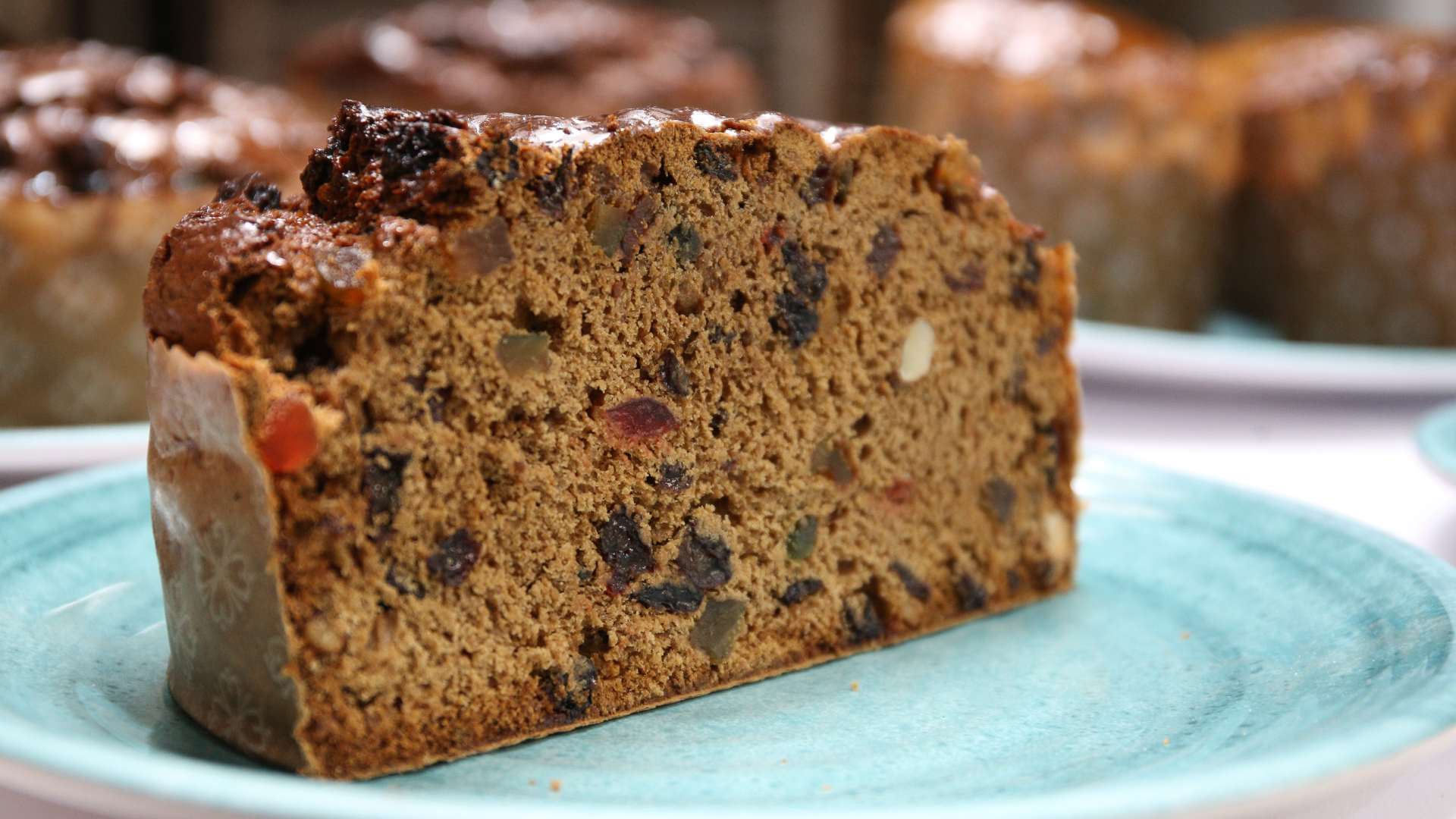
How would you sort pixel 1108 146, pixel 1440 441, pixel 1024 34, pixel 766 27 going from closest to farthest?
pixel 1440 441 < pixel 1108 146 < pixel 1024 34 < pixel 766 27

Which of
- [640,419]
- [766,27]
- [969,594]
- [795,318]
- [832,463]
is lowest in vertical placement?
[969,594]

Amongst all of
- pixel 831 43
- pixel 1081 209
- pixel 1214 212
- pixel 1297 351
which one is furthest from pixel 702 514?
pixel 831 43

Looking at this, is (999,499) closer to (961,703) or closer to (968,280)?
(968,280)

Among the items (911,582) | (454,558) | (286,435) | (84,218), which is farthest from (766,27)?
(286,435)

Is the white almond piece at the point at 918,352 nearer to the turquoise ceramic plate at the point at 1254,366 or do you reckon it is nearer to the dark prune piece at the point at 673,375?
the dark prune piece at the point at 673,375

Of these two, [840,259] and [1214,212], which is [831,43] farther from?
[840,259]

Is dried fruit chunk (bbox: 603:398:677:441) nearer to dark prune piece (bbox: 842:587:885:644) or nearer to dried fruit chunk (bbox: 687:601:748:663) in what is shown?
dried fruit chunk (bbox: 687:601:748:663)

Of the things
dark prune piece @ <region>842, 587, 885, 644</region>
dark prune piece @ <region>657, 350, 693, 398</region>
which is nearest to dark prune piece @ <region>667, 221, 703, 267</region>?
dark prune piece @ <region>657, 350, 693, 398</region>

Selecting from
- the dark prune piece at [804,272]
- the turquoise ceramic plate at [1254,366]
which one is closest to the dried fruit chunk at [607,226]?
the dark prune piece at [804,272]
